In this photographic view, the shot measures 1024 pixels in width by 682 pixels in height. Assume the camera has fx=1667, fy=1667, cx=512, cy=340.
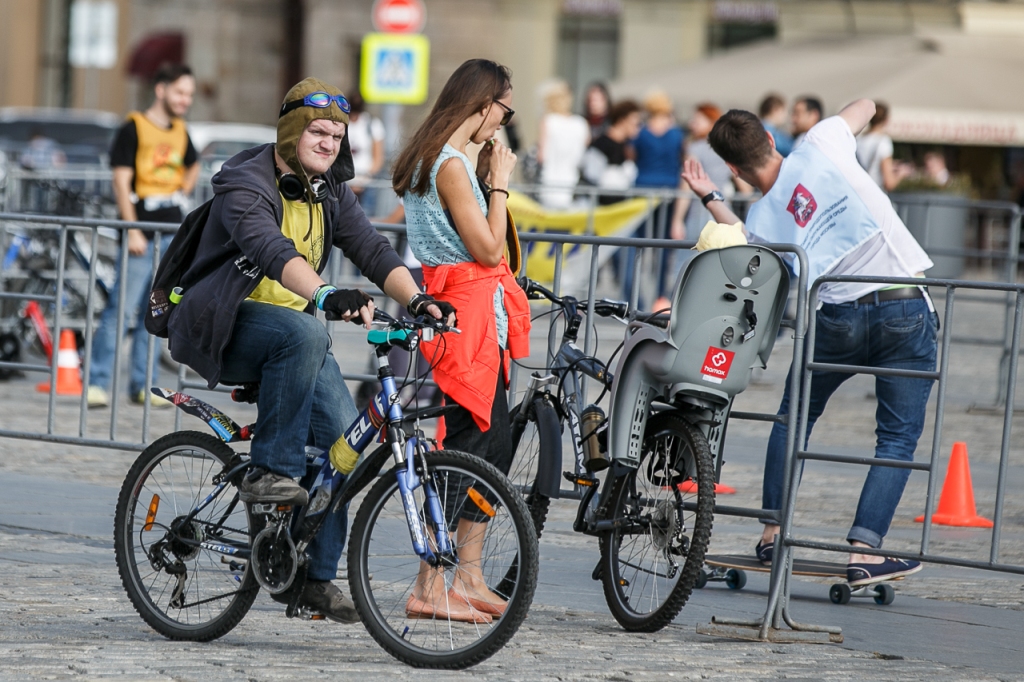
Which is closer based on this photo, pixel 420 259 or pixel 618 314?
pixel 420 259

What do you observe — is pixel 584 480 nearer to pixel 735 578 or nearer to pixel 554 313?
pixel 554 313

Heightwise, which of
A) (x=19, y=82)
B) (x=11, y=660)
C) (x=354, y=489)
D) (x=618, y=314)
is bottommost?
(x=11, y=660)

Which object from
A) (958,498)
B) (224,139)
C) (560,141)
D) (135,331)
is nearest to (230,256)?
(958,498)

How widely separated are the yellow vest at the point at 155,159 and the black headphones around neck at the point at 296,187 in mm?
5367

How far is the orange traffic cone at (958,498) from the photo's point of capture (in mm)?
7707

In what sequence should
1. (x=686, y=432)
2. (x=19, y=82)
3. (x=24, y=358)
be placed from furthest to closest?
(x=19, y=82) < (x=24, y=358) < (x=686, y=432)

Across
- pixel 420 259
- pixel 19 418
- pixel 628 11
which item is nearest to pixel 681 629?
pixel 420 259

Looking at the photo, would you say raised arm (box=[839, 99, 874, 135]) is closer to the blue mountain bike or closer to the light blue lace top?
the light blue lace top

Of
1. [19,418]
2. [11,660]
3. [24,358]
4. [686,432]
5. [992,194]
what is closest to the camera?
[11,660]

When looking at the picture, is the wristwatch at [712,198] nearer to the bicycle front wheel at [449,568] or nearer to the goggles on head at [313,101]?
the goggles on head at [313,101]

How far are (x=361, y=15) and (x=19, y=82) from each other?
9.63 m

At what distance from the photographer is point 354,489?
509 cm

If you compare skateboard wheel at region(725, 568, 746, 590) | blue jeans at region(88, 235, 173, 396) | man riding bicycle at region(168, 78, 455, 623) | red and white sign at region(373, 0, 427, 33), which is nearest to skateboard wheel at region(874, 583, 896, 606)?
skateboard wheel at region(725, 568, 746, 590)

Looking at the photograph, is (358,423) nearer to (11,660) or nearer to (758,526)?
(11,660)
